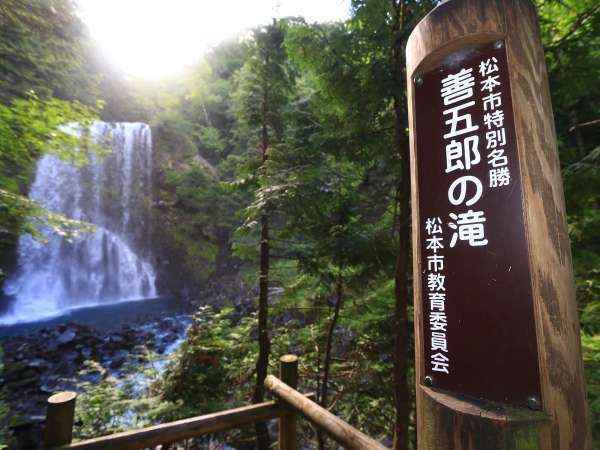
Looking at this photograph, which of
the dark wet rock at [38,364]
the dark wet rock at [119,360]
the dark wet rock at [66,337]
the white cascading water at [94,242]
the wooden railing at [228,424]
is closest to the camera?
the wooden railing at [228,424]

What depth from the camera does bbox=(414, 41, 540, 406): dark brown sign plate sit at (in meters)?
0.88

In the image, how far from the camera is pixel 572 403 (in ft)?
2.77

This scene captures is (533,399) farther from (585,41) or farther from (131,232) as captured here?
(131,232)

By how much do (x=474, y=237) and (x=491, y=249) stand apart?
6 cm

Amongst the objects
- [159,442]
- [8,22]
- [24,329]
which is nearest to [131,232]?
[24,329]

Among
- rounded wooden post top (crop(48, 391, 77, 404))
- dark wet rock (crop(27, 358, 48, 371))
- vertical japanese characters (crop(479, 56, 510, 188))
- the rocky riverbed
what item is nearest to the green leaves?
the rocky riverbed

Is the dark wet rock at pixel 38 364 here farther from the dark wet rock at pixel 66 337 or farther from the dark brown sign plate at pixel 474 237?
the dark brown sign plate at pixel 474 237

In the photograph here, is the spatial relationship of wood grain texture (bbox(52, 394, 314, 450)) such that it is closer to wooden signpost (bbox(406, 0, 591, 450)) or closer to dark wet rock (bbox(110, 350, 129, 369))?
wooden signpost (bbox(406, 0, 591, 450))

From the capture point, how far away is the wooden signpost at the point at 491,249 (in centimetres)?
84

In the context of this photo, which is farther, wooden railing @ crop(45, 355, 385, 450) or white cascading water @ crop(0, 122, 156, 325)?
white cascading water @ crop(0, 122, 156, 325)

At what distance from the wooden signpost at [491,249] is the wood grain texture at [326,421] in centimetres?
93

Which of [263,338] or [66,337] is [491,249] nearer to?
[263,338]

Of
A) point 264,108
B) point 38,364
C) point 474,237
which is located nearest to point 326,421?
point 474,237

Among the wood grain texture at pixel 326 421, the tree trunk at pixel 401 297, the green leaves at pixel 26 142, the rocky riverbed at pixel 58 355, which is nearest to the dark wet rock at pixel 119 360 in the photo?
the rocky riverbed at pixel 58 355
